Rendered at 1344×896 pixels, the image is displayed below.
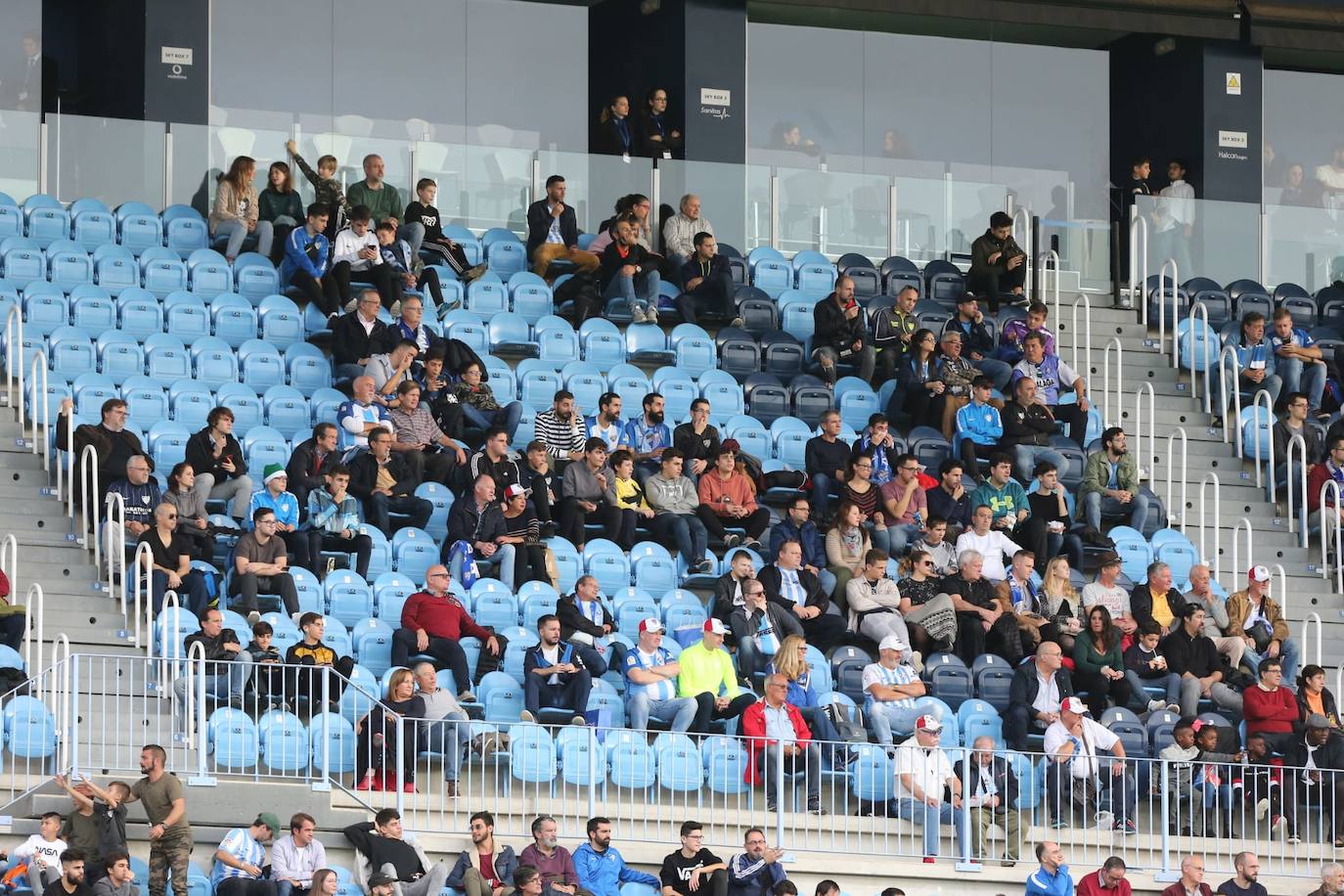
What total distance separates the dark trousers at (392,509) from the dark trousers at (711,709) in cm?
292

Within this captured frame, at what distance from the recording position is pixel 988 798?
17281 mm

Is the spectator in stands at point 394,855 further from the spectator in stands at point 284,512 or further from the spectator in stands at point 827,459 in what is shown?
the spectator in stands at point 827,459

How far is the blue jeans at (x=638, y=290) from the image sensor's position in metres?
22.9

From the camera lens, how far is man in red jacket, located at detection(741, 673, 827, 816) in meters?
17.2

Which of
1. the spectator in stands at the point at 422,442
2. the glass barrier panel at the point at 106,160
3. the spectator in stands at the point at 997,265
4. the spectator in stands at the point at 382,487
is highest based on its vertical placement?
the glass barrier panel at the point at 106,160

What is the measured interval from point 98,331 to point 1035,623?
7858 millimetres

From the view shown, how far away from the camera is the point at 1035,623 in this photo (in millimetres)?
19516

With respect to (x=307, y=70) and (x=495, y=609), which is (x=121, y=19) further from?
(x=495, y=609)

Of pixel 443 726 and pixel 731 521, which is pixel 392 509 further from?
pixel 443 726

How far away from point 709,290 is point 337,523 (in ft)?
18.1

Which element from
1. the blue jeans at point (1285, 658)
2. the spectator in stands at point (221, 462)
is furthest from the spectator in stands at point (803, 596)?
the spectator in stands at point (221, 462)

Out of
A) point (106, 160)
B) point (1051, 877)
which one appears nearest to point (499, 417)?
point (106, 160)

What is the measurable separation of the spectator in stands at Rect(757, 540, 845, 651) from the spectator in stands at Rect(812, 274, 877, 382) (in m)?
3.45

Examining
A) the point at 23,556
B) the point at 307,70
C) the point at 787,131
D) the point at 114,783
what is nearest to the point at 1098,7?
the point at 787,131
